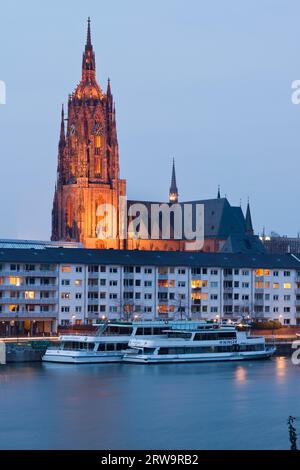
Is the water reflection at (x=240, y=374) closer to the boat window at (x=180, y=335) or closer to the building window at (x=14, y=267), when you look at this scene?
→ the boat window at (x=180, y=335)

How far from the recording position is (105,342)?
334ft

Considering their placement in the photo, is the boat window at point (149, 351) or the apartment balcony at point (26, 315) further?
the apartment balcony at point (26, 315)

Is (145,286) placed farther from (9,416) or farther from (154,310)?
(9,416)

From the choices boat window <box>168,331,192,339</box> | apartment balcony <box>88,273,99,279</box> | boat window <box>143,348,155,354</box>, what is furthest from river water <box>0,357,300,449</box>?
apartment balcony <box>88,273,99,279</box>

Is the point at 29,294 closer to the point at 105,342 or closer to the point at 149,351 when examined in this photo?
the point at 105,342

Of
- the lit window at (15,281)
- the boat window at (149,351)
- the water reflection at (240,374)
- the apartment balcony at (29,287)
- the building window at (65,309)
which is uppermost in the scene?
the lit window at (15,281)

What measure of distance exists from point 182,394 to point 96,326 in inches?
1265

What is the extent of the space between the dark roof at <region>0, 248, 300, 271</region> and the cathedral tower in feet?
135

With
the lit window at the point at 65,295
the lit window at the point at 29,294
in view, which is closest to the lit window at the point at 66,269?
the lit window at the point at 65,295

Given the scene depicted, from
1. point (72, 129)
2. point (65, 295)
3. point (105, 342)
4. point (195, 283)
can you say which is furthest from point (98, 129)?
point (105, 342)

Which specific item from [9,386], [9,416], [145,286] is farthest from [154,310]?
[9,416]

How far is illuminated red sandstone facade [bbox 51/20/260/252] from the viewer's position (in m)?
173

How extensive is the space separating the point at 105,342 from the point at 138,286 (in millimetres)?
23048

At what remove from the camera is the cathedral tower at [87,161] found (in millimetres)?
173500
